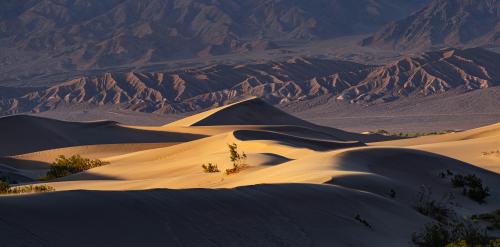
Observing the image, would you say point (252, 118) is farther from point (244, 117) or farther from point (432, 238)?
point (432, 238)

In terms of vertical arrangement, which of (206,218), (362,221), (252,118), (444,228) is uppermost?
(252,118)

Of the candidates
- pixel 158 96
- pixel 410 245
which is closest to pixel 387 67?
pixel 158 96

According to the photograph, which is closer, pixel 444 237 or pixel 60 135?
pixel 444 237

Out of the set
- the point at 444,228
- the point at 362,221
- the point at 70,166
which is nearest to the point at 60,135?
the point at 70,166

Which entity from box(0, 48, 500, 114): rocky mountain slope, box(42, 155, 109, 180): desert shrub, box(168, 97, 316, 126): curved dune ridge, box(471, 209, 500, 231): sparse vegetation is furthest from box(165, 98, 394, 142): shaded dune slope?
box(0, 48, 500, 114): rocky mountain slope

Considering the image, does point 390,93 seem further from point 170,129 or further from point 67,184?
point 67,184

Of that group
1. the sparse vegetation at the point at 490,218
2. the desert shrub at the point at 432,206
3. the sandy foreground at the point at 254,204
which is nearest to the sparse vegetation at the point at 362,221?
the sandy foreground at the point at 254,204

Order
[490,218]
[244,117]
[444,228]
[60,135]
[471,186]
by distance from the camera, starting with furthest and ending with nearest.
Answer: [244,117] < [60,135] < [471,186] < [490,218] < [444,228]
